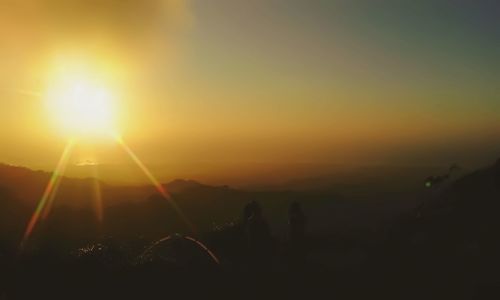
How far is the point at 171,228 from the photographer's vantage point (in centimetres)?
7419

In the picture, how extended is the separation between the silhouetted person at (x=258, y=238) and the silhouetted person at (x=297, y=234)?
57.2 inches

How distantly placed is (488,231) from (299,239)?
10148mm

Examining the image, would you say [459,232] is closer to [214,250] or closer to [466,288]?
[466,288]

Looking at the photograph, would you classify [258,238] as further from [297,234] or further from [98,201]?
[98,201]

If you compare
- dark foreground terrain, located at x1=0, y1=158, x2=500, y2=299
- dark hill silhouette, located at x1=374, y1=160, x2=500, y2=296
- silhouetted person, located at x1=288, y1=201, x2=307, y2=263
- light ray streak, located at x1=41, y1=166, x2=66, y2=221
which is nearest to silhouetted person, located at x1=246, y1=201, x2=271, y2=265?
dark foreground terrain, located at x1=0, y1=158, x2=500, y2=299

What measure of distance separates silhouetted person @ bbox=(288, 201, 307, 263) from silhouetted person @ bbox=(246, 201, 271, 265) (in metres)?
1.45

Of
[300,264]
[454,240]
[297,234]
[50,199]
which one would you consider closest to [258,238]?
[297,234]

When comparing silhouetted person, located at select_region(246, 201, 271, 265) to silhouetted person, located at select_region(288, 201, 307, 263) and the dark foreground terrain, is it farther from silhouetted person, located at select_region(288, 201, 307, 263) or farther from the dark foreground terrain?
silhouetted person, located at select_region(288, 201, 307, 263)

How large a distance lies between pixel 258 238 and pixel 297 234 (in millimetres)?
2251

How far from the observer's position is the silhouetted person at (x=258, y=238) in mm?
28453

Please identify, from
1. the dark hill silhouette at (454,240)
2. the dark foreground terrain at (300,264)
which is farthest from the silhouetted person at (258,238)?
the dark hill silhouette at (454,240)

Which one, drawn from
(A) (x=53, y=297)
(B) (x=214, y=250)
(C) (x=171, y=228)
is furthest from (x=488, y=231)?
(C) (x=171, y=228)

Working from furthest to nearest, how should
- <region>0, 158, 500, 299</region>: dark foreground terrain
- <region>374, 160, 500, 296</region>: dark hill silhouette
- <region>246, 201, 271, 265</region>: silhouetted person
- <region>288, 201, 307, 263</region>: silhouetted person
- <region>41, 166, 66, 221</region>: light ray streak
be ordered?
1. <region>41, 166, 66, 221</region>: light ray streak
2. <region>288, 201, 307, 263</region>: silhouetted person
3. <region>246, 201, 271, 265</region>: silhouetted person
4. <region>374, 160, 500, 296</region>: dark hill silhouette
5. <region>0, 158, 500, 299</region>: dark foreground terrain

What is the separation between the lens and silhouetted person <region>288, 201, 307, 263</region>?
94.7 feet
